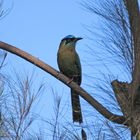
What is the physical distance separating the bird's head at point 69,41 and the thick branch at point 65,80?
46.3 inches

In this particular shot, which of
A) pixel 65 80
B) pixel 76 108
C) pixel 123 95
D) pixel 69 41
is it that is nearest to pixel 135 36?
pixel 123 95

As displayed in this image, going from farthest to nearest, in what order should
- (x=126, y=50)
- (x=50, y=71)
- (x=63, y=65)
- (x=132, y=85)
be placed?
(x=63, y=65)
(x=50, y=71)
(x=126, y=50)
(x=132, y=85)

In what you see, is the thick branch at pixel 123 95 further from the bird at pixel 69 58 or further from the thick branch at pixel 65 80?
the bird at pixel 69 58

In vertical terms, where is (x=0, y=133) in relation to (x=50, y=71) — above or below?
below

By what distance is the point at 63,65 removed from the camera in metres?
4.70

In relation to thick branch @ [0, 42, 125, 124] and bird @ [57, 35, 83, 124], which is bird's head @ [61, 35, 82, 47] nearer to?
bird @ [57, 35, 83, 124]

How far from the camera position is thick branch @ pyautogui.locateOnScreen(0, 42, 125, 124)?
2789mm

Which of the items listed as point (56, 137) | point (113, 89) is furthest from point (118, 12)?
point (56, 137)

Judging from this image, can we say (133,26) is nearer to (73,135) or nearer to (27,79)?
(73,135)

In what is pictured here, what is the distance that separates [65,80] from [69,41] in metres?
1.38

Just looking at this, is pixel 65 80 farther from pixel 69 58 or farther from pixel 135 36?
pixel 69 58

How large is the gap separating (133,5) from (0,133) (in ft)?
5.37

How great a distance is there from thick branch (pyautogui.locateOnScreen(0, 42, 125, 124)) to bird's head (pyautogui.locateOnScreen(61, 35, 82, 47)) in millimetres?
1177

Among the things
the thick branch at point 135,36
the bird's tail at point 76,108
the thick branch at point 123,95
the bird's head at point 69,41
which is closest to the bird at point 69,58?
the bird's head at point 69,41
